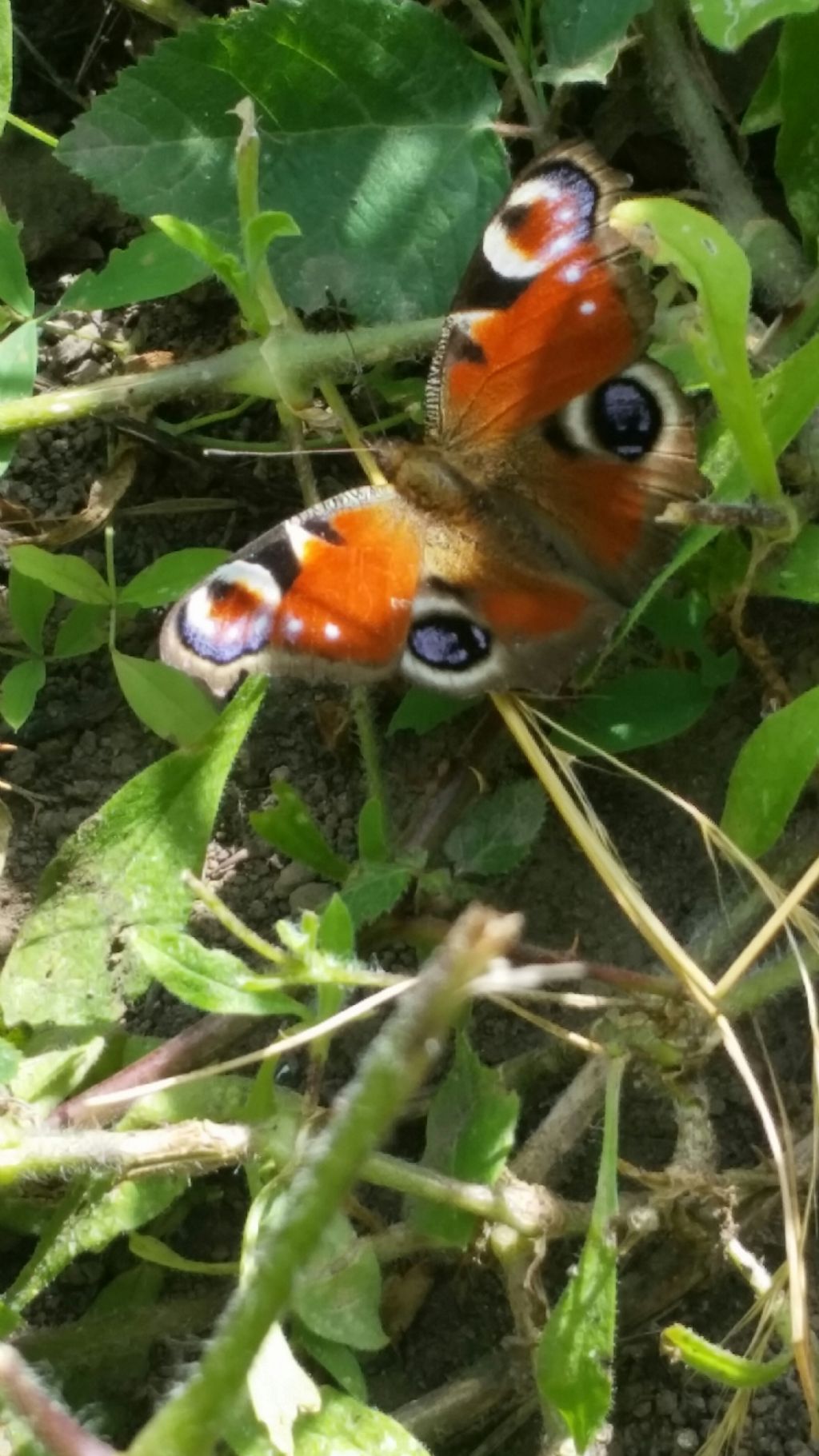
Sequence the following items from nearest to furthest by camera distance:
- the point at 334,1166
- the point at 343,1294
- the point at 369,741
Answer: the point at 334,1166 → the point at 343,1294 → the point at 369,741

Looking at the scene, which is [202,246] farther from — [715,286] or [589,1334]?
[589,1334]

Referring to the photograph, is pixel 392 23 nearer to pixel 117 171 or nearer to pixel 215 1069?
pixel 117 171

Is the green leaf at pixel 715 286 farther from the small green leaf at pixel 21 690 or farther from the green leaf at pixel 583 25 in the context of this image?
the small green leaf at pixel 21 690

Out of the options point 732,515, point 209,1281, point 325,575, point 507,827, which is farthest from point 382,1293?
point 732,515

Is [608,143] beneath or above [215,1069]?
above

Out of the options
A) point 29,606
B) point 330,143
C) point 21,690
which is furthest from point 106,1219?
point 330,143

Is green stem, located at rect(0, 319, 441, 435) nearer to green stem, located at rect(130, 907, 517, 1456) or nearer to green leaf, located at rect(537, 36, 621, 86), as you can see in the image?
green leaf, located at rect(537, 36, 621, 86)

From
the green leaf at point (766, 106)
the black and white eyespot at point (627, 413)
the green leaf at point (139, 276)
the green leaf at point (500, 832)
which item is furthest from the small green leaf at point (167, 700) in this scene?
the green leaf at point (766, 106)
